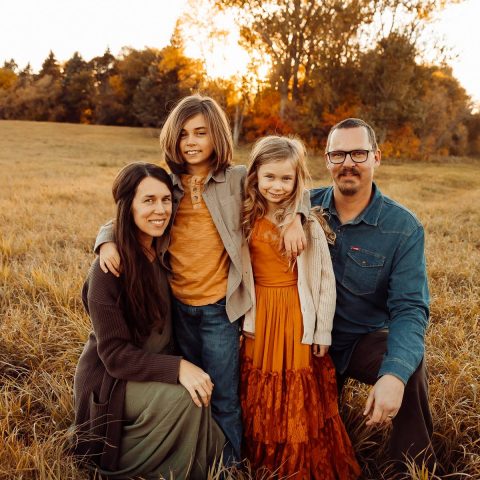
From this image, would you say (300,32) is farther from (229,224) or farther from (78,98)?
(78,98)

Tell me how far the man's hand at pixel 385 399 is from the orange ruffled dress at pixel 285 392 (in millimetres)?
382

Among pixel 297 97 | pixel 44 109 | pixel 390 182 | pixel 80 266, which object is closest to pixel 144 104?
pixel 44 109

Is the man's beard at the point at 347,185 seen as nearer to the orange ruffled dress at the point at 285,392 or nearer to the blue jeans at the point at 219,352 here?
the orange ruffled dress at the point at 285,392

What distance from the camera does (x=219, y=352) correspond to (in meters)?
2.42

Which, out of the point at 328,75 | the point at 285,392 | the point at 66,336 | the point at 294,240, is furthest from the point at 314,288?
the point at 328,75

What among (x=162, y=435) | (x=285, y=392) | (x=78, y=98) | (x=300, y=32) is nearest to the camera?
(x=162, y=435)

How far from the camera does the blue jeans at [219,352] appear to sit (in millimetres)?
2357

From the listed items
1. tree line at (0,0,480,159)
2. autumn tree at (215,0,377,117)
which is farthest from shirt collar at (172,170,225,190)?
autumn tree at (215,0,377,117)

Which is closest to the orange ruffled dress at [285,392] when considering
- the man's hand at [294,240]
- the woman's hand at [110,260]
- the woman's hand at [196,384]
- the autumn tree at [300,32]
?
the man's hand at [294,240]

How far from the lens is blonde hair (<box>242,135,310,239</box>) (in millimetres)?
2445

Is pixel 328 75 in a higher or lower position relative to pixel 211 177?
higher

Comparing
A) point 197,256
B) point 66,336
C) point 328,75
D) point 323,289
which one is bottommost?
point 66,336

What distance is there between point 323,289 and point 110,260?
110 centimetres

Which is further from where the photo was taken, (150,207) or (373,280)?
(373,280)
